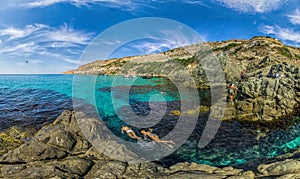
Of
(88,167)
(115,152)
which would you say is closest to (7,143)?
(88,167)

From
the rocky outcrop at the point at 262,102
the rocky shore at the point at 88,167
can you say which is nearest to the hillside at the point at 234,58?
the rocky outcrop at the point at 262,102

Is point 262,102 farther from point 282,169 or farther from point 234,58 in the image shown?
point 234,58

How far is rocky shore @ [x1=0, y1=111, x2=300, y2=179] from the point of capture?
8250mm

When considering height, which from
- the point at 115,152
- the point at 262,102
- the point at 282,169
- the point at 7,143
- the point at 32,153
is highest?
the point at 262,102

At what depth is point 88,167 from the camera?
29.9 feet

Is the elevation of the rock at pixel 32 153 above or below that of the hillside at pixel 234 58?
below

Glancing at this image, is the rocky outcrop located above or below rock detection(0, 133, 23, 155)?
above

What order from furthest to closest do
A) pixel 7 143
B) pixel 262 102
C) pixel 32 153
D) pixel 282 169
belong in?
pixel 262 102 → pixel 7 143 → pixel 32 153 → pixel 282 169

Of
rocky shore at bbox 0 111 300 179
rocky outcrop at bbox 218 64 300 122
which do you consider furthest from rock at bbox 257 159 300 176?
rocky outcrop at bbox 218 64 300 122

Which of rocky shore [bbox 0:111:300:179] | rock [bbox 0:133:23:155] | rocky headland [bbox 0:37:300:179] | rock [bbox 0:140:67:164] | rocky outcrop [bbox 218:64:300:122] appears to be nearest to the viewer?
rocky shore [bbox 0:111:300:179]

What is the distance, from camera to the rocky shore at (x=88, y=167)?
8.25 metres

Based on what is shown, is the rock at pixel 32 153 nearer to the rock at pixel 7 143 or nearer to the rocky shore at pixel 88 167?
the rocky shore at pixel 88 167

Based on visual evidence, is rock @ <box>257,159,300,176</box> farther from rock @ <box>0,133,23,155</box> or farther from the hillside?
the hillside

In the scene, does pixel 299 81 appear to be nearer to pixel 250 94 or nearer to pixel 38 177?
pixel 250 94
